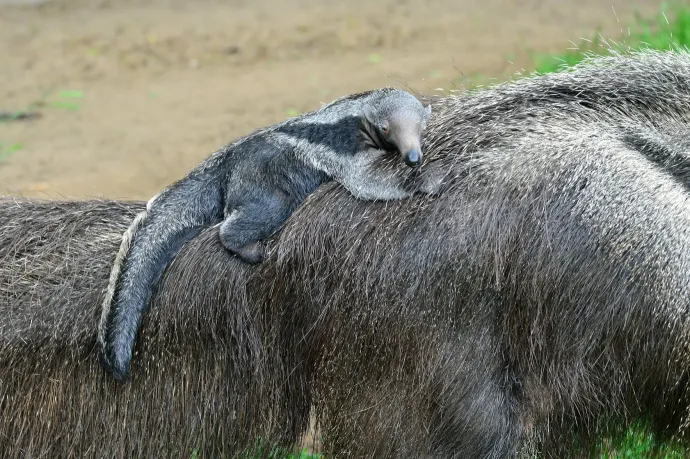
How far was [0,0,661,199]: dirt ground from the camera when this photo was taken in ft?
24.9

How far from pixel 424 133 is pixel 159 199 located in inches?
41.9

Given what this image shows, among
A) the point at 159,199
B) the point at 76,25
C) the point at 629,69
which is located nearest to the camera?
the point at 159,199

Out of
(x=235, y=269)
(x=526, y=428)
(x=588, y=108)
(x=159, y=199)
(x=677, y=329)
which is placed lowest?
(x=526, y=428)

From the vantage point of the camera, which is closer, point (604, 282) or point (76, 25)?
point (604, 282)

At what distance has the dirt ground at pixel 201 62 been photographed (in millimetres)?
7602

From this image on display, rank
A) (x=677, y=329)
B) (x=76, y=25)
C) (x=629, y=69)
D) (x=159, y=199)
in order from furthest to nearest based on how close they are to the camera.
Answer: (x=76, y=25) → (x=629, y=69) → (x=159, y=199) → (x=677, y=329)

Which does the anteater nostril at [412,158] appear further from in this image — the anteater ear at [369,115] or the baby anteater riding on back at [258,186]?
the anteater ear at [369,115]

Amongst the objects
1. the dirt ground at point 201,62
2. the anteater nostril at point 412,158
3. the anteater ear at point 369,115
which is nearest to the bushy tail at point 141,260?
the anteater ear at point 369,115

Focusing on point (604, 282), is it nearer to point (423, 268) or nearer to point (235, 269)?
point (423, 268)

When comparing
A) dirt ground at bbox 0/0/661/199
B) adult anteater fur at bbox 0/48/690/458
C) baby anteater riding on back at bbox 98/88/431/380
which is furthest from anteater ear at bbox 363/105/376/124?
dirt ground at bbox 0/0/661/199

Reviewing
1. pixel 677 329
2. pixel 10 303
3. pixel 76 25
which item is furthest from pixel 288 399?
pixel 76 25

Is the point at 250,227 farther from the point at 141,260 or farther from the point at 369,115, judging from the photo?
the point at 369,115

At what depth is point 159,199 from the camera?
344 centimetres

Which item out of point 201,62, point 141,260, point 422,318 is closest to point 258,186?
point 141,260
